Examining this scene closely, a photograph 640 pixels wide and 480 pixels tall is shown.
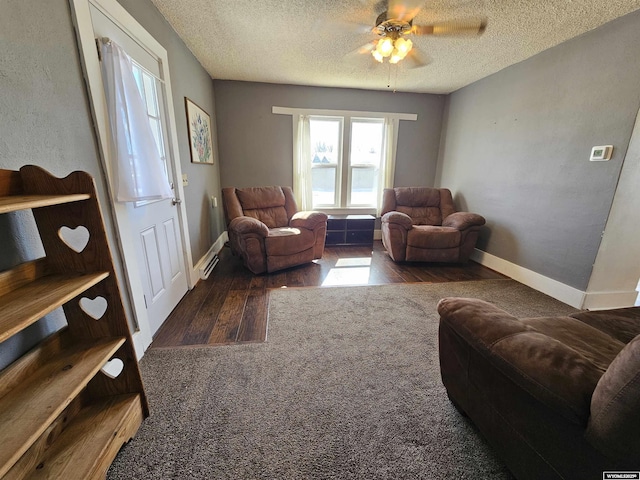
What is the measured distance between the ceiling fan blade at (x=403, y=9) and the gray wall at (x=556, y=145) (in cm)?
172

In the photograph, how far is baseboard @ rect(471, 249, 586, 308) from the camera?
229cm

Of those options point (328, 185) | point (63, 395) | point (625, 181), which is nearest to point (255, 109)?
point (328, 185)

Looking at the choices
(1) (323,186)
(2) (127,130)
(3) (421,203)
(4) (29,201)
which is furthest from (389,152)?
Answer: (4) (29,201)

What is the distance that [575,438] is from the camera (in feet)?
2.27

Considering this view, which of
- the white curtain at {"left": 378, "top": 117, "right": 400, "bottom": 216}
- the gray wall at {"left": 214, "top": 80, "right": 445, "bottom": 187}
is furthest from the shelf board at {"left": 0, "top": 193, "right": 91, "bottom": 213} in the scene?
the white curtain at {"left": 378, "top": 117, "right": 400, "bottom": 216}

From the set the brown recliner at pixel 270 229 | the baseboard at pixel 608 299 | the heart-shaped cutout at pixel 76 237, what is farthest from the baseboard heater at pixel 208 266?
the baseboard at pixel 608 299

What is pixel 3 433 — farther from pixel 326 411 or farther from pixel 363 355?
pixel 363 355

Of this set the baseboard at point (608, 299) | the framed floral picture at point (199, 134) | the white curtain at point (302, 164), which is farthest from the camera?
the white curtain at point (302, 164)

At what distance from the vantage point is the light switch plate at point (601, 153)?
203cm

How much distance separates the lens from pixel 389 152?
13.5ft

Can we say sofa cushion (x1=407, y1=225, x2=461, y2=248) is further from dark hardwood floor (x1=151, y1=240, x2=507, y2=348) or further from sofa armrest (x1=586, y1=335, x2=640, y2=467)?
sofa armrest (x1=586, y1=335, x2=640, y2=467)

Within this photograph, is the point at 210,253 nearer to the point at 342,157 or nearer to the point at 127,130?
the point at 127,130

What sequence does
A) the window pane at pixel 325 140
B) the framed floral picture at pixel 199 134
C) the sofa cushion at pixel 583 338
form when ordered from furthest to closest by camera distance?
the window pane at pixel 325 140, the framed floral picture at pixel 199 134, the sofa cushion at pixel 583 338

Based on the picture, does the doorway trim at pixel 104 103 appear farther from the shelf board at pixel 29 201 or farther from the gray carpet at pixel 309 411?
the shelf board at pixel 29 201
